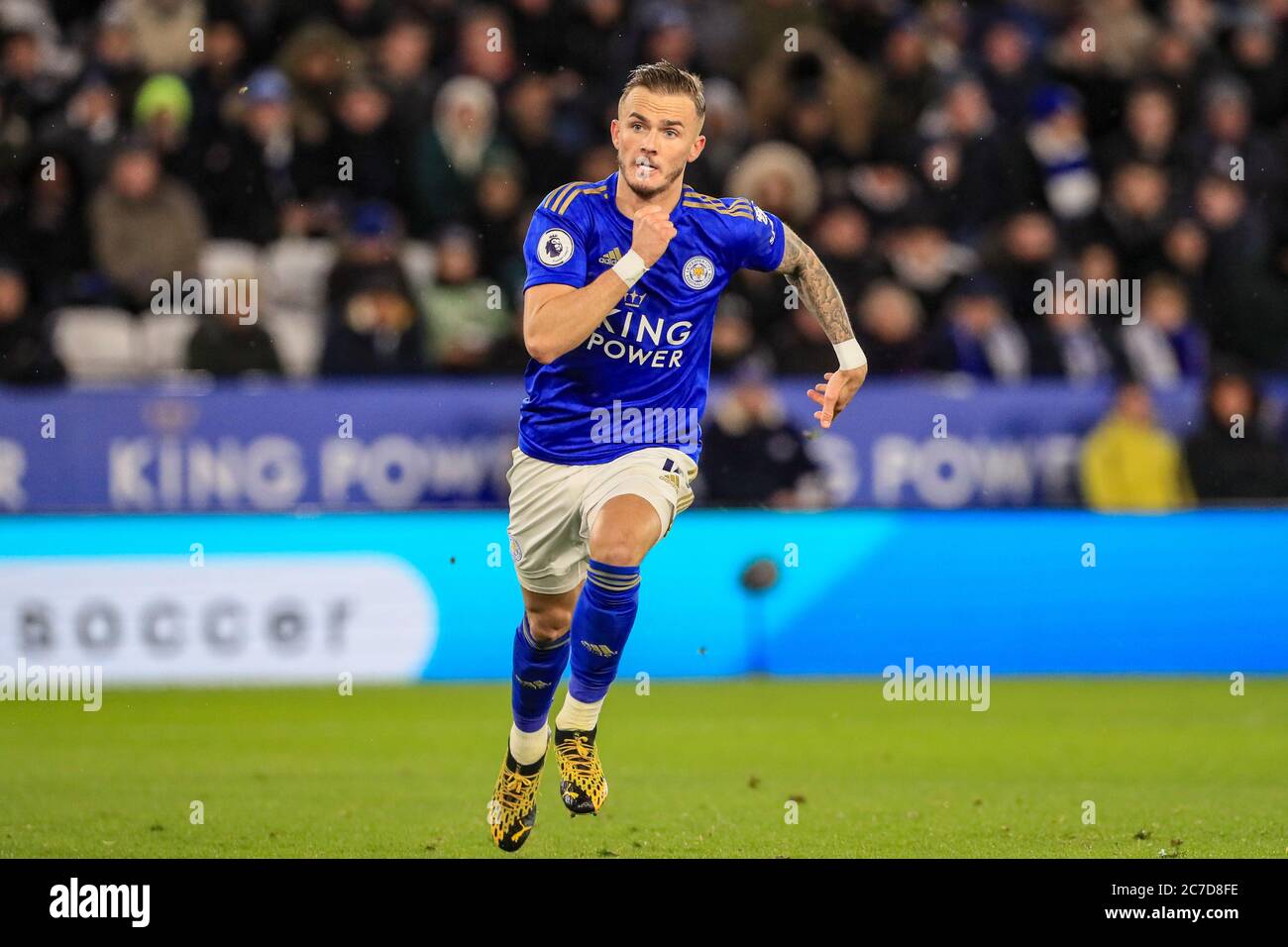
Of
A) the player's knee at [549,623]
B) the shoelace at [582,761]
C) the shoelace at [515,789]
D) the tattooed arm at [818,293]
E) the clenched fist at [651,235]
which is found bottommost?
the shoelace at [515,789]

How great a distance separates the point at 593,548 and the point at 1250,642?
22.2ft

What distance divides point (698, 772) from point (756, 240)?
9.41 ft

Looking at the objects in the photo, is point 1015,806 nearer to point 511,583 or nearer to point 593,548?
point 593,548

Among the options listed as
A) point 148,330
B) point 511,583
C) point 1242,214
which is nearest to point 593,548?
point 511,583

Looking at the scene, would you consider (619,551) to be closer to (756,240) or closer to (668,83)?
(756,240)

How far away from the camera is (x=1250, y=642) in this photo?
40.8 feet

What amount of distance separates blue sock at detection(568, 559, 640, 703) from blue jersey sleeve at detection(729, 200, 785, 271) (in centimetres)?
120

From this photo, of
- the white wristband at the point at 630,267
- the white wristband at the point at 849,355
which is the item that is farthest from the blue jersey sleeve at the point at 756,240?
the white wristband at the point at 630,267

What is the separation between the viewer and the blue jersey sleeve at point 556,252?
6.70 metres

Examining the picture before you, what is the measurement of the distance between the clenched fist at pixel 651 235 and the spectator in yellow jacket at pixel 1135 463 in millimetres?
7694

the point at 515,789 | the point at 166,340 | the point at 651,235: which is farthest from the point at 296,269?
the point at 651,235

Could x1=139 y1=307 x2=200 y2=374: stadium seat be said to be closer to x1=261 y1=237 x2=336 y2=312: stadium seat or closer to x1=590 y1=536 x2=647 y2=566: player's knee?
x1=261 y1=237 x2=336 y2=312: stadium seat

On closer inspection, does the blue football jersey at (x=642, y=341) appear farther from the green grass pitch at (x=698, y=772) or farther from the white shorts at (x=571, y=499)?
the green grass pitch at (x=698, y=772)

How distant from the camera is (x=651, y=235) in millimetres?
6527
